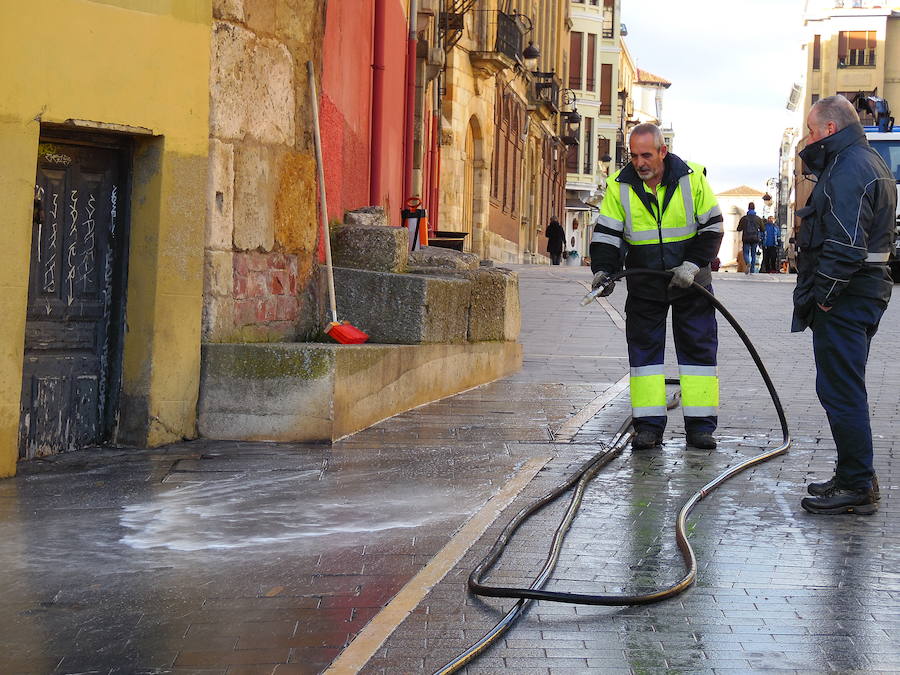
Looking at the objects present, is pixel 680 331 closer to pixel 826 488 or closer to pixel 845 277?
pixel 826 488

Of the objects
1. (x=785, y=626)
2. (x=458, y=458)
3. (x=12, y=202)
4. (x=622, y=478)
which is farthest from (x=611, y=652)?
(x=12, y=202)

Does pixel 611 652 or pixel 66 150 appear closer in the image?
pixel 611 652

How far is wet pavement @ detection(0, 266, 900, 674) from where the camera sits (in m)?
4.07

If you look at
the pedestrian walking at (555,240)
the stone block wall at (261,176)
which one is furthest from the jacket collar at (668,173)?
the pedestrian walking at (555,240)

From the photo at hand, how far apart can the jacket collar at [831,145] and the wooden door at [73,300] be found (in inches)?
157

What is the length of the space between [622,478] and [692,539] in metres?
1.46

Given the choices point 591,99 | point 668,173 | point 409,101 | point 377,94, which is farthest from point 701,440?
point 591,99

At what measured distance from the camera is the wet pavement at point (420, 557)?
407 centimetres

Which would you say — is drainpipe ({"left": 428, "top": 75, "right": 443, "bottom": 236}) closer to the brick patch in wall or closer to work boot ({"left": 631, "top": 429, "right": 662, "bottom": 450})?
the brick patch in wall

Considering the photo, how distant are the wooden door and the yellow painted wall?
0.12m

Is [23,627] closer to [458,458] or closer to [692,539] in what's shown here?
[692,539]

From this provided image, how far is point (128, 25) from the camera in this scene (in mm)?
Result: 7684

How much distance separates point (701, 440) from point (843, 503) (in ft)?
6.36

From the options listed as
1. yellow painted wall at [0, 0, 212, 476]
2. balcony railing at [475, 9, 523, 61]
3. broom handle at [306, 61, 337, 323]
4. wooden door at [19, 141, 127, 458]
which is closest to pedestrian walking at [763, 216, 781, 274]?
balcony railing at [475, 9, 523, 61]
